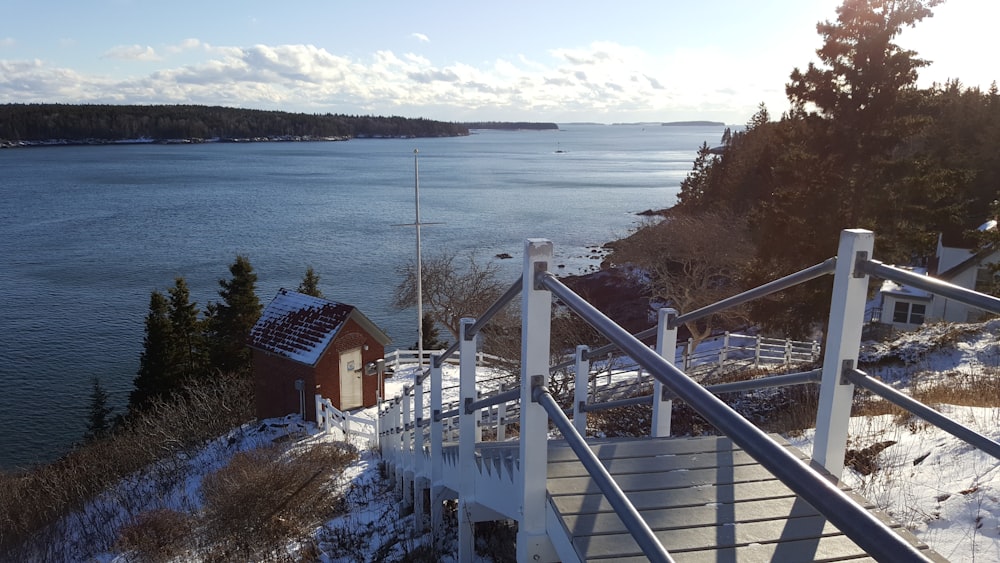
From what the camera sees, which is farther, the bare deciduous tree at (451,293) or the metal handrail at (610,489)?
the bare deciduous tree at (451,293)

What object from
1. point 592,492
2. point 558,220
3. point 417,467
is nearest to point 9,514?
point 417,467

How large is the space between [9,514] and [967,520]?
53.8 ft

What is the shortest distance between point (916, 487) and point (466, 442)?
2.79 meters

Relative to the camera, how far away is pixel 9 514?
46.0ft

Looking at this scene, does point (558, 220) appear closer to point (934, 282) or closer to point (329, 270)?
point (329, 270)

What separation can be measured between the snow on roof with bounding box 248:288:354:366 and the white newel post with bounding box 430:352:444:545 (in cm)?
1440

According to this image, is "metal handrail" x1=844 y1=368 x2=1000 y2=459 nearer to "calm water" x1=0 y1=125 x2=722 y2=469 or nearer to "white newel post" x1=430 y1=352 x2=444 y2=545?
"white newel post" x1=430 y1=352 x2=444 y2=545

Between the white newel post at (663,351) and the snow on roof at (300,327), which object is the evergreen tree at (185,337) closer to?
the snow on roof at (300,327)

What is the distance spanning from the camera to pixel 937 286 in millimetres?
2566

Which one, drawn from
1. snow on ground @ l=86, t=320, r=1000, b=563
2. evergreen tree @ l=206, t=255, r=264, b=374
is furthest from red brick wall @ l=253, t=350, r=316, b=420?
evergreen tree @ l=206, t=255, r=264, b=374

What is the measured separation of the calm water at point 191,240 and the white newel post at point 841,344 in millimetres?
28370

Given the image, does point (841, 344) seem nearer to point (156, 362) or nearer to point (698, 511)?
point (698, 511)

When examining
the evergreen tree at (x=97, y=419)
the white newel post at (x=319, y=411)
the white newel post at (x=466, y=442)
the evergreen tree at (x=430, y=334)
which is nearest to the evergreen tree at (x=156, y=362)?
the evergreen tree at (x=97, y=419)

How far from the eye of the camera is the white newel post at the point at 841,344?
9.72 ft
